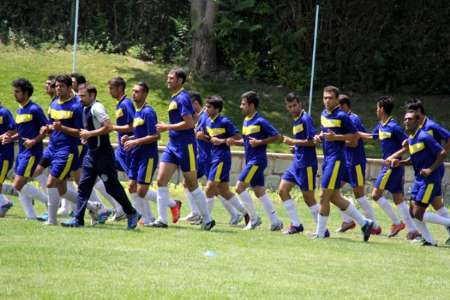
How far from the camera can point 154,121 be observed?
45.5ft

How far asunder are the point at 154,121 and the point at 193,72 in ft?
43.2

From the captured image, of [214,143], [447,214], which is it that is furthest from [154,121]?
[447,214]

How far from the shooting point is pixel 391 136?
15461 millimetres

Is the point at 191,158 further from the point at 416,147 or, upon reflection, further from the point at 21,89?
the point at 416,147

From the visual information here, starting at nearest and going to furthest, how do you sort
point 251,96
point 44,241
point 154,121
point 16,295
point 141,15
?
point 16,295 → point 44,241 → point 154,121 → point 251,96 → point 141,15

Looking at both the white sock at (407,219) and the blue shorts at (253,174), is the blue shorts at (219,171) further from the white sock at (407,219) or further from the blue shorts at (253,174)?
the white sock at (407,219)

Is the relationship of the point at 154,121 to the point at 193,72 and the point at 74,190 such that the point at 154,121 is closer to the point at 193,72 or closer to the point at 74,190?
the point at 74,190

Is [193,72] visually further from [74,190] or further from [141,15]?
[74,190]

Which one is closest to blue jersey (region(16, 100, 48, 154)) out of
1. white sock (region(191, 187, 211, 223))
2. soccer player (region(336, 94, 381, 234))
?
white sock (region(191, 187, 211, 223))

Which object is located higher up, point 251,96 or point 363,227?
point 251,96

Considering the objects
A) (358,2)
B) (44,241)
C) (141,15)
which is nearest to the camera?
(44,241)

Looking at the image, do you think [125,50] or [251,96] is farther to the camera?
[125,50]

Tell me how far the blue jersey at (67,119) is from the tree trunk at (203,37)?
1302 cm

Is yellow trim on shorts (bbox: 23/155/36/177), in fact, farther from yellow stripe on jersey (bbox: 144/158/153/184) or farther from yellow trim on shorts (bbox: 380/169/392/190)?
yellow trim on shorts (bbox: 380/169/392/190)
